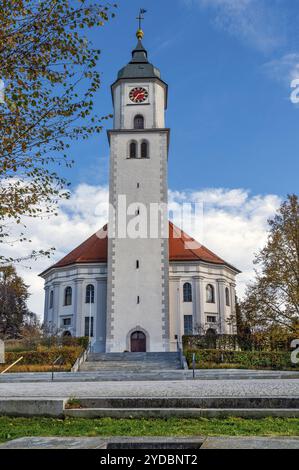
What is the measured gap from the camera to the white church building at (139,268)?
36.1 metres

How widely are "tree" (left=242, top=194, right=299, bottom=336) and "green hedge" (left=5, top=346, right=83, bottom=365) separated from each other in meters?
10.4

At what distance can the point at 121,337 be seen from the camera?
3566cm

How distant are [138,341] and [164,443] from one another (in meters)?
31.7

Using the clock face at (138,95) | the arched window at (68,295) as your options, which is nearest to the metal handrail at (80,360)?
the arched window at (68,295)

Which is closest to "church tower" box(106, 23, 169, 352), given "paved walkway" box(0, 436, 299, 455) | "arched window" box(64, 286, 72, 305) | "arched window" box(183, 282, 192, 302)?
"arched window" box(183, 282, 192, 302)

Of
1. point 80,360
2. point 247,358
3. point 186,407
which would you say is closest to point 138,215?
point 80,360

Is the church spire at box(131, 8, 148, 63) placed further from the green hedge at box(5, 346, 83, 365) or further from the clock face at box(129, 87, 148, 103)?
the green hedge at box(5, 346, 83, 365)

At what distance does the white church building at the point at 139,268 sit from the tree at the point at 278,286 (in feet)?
23.3

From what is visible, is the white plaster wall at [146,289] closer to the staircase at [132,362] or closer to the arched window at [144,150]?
Answer: the staircase at [132,362]

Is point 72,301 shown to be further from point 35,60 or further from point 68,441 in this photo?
point 68,441

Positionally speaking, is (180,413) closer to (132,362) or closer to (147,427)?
(147,427)

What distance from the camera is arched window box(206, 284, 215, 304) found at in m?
40.8
